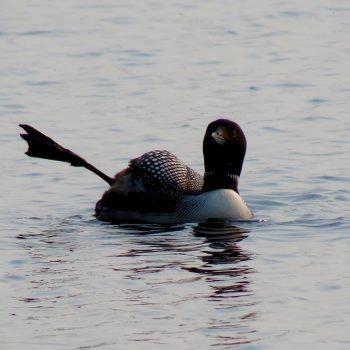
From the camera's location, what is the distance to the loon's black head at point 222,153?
11.3 m

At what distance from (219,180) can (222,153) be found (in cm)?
21

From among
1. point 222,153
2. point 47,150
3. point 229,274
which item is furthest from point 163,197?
point 229,274

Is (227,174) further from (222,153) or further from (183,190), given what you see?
(183,190)

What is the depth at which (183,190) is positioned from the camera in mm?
11320

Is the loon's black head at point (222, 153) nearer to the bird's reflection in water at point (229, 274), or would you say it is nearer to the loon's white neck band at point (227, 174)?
the loon's white neck band at point (227, 174)

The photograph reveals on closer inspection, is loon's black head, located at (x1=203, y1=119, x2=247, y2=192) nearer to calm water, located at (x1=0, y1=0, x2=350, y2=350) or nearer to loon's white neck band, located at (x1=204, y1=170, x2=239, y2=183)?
loon's white neck band, located at (x1=204, y1=170, x2=239, y2=183)

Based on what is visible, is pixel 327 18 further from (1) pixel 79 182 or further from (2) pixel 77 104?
(1) pixel 79 182

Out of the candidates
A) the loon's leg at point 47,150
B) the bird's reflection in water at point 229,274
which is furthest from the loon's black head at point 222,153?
the loon's leg at point 47,150

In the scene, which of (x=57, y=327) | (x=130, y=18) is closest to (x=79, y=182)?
(x=57, y=327)

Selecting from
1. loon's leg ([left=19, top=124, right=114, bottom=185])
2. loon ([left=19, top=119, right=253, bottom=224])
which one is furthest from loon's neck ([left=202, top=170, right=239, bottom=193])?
loon's leg ([left=19, top=124, right=114, bottom=185])

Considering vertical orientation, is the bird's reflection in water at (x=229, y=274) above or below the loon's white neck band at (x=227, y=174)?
below

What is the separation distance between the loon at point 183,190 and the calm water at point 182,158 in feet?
0.61

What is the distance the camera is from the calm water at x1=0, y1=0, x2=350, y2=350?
326 inches

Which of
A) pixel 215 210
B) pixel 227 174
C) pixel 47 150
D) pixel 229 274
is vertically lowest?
pixel 229 274
